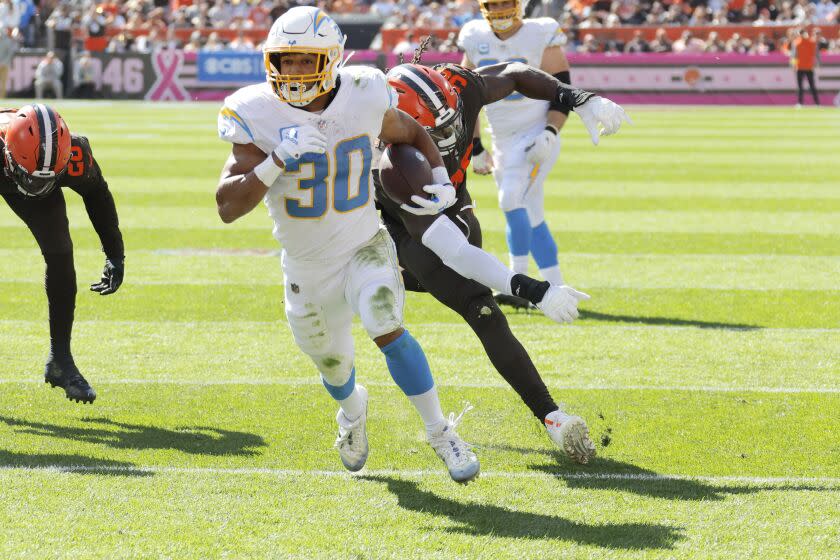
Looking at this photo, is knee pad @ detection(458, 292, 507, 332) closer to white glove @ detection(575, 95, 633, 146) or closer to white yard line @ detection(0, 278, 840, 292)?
white glove @ detection(575, 95, 633, 146)

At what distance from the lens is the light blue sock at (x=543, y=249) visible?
791cm

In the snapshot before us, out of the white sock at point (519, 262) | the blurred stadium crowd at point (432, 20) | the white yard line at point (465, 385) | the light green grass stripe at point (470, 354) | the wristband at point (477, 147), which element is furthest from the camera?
the blurred stadium crowd at point (432, 20)

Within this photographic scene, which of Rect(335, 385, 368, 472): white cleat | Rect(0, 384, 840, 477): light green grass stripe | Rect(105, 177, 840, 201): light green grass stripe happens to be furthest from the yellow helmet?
Rect(105, 177, 840, 201): light green grass stripe

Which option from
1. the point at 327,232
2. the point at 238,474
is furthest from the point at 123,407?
the point at 327,232

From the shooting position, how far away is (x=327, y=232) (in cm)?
452

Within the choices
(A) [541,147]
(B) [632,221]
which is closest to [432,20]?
(B) [632,221]

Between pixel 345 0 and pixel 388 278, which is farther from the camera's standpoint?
pixel 345 0

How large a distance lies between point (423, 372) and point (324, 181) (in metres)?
0.79

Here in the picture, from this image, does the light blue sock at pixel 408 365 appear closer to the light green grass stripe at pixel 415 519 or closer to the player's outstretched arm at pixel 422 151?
the light green grass stripe at pixel 415 519

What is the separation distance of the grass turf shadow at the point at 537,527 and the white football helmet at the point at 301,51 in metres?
1.49

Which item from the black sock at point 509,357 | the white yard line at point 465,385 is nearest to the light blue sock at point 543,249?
the white yard line at point 465,385

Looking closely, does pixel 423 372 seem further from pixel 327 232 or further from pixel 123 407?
pixel 123 407

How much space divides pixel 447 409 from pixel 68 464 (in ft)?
5.53

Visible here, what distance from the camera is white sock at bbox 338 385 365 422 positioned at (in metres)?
4.73
